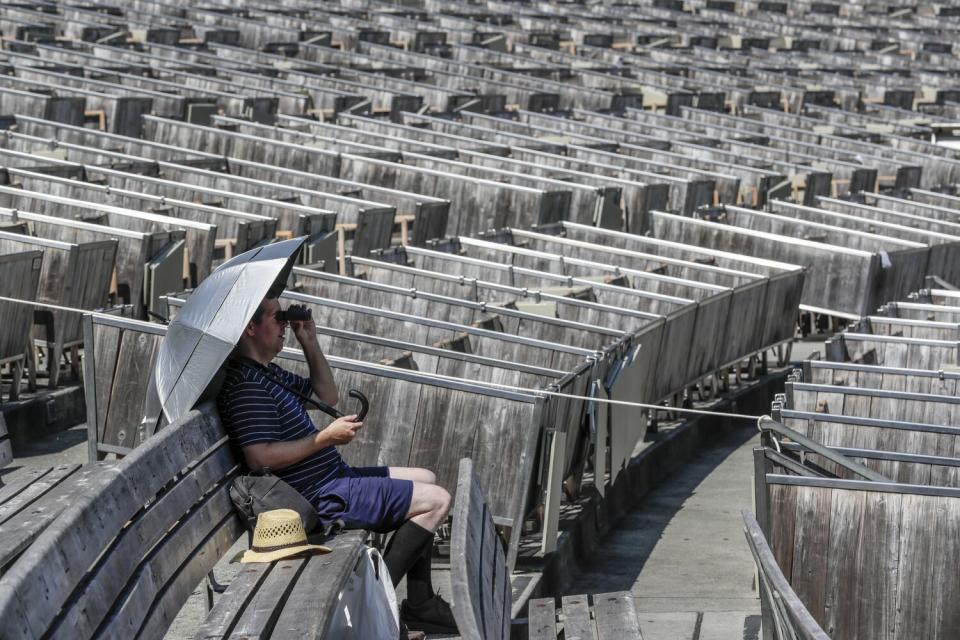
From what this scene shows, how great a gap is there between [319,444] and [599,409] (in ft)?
15.6

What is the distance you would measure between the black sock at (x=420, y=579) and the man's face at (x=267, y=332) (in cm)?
Answer: 111

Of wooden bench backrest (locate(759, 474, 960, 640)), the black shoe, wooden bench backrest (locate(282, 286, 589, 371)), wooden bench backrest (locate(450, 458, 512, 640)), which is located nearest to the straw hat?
wooden bench backrest (locate(450, 458, 512, 640))

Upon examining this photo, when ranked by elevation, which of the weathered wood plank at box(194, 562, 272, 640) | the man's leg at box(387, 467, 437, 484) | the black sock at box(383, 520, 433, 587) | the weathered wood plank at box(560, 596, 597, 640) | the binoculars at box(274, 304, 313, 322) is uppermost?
the binoculars at box(274, 304, 313, 322)

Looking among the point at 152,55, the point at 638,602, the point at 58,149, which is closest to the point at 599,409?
the point at 638,602

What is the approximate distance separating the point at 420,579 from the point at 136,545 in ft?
6.15

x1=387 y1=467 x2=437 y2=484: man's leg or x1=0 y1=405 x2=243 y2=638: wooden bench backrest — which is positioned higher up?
x1=0 y1=405 x2=243 y2=638: wooden bench backrest

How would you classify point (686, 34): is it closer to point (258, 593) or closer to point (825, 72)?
point (825, 72)

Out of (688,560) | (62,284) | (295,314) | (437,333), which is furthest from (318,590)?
(62,284)

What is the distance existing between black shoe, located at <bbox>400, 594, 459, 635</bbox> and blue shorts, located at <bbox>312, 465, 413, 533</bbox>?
41 centimetres

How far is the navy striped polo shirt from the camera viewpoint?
6523mm

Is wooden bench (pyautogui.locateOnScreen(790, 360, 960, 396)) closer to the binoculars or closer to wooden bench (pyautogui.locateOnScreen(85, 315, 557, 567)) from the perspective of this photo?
wooden bench (pyautogui.locateOnScreen(85, 315, 557, 567))

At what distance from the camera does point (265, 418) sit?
6539 mm

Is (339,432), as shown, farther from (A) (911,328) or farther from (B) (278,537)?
(A) (911,328)

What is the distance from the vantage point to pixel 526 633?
22.2ft
